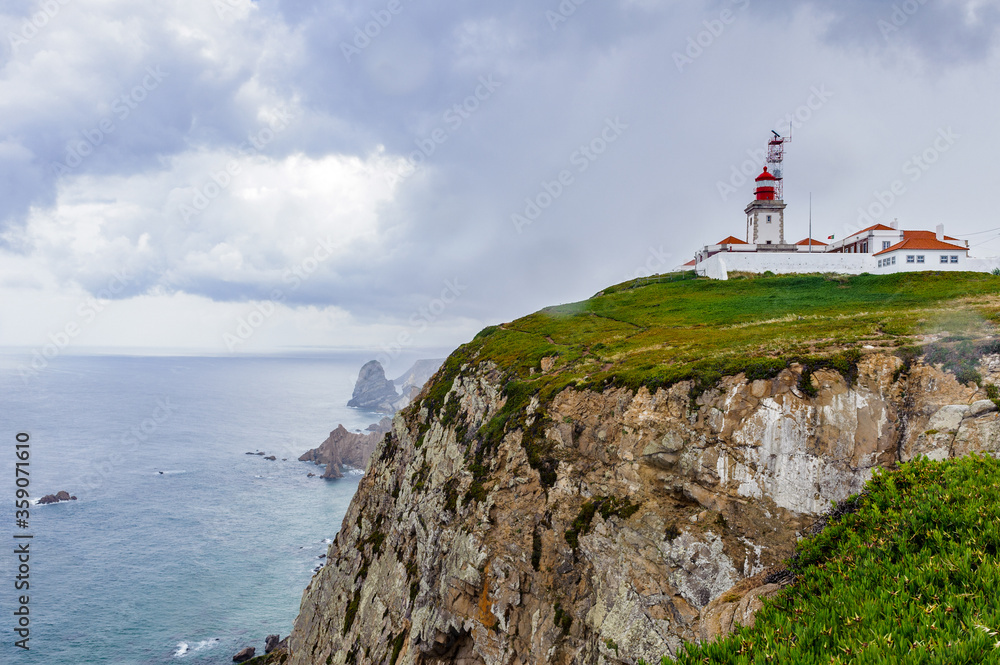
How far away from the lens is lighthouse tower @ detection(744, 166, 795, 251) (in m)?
60.6

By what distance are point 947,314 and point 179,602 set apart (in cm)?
8233

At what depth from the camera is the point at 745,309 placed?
1512 inches

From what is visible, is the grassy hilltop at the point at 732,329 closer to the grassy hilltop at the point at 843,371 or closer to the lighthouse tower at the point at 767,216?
the grassy hilltop at the point at 843,371

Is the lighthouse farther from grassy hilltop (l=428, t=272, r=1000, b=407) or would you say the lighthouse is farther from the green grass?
the green grass

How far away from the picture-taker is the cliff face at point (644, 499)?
649 inches

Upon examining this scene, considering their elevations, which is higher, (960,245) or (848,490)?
(960,245)

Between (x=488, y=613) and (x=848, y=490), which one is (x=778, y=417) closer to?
(x=848, y=490)

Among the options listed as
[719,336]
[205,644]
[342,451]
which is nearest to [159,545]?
[205,644]

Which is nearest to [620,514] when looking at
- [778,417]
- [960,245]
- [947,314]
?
[778,417]

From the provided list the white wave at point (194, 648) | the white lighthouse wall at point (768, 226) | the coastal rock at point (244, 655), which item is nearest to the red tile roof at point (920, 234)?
the white lighthouse wall at point (768, 226)

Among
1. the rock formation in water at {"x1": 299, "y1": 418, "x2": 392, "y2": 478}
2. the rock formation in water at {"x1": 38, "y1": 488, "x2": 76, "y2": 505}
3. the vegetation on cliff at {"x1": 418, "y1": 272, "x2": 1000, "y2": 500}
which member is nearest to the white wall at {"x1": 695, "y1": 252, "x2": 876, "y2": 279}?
the vegetation on cliff at {"x1": 418, "y1": 272, "x2": 1000, "y2": 500}

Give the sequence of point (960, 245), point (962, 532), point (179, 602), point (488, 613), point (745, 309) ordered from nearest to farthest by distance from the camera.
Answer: point (962, 532), point (488, 613), point (745, 309), point (960, 245), point (179, 602)

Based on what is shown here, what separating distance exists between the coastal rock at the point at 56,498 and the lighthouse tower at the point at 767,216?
12444 cm

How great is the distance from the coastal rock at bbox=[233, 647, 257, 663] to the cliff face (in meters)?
37.0
